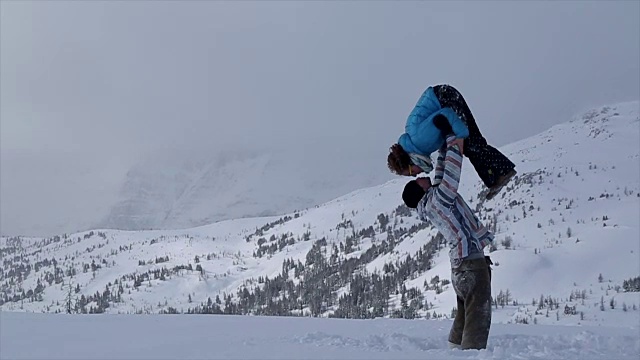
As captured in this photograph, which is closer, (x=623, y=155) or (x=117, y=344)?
(x=117, y=344)

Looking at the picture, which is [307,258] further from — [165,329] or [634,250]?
[165,329]

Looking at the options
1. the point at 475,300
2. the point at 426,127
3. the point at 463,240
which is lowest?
the point at 475,300

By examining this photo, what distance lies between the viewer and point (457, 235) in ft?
16.3

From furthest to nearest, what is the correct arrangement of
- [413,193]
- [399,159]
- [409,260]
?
[409,260] < [399,159] < [413,193]

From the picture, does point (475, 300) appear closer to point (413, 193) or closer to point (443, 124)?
point (413, 193)

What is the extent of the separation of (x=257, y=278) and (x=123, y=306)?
31573 mm

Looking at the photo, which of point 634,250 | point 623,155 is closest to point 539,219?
point 634,250

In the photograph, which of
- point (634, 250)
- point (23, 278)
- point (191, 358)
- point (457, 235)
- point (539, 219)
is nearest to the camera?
point (191, 358)

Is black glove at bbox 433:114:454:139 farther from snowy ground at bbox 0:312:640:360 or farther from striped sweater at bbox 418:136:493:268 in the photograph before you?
snowy ground at bbox 0:312:640:360

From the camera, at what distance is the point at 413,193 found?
5.08m

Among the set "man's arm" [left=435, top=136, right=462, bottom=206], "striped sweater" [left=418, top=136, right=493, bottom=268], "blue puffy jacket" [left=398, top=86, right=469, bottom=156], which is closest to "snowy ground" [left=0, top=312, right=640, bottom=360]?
"striped sweater" [left=418, top=136, right=493, bottom=268]

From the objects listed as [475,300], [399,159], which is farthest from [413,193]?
[475,300]

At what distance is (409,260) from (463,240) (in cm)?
9201

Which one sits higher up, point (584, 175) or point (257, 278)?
point (584, 175)
